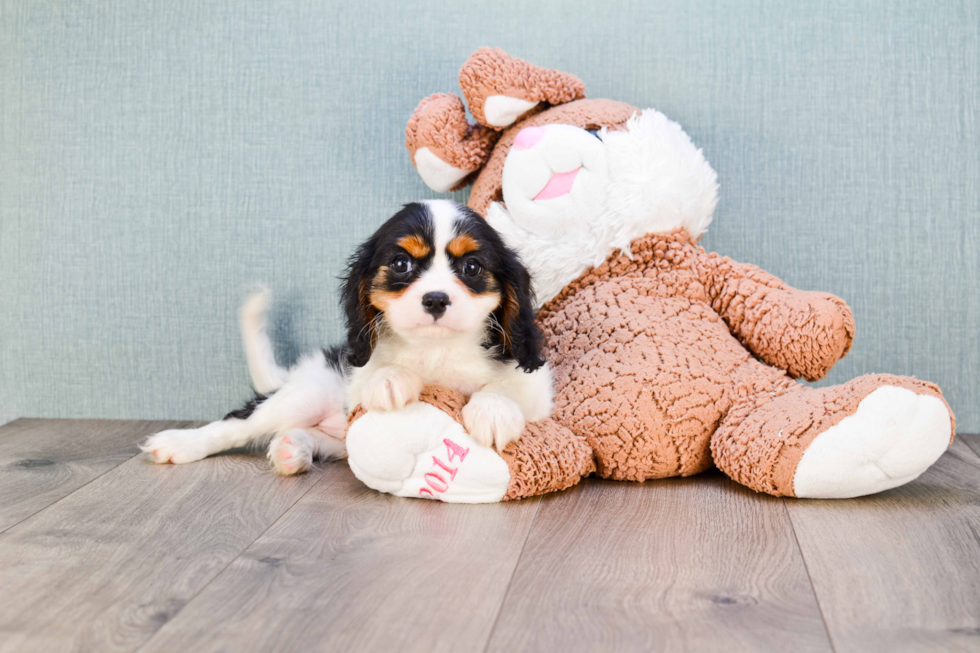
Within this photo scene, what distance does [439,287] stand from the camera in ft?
4.54

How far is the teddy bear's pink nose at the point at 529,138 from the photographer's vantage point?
5.72 feet

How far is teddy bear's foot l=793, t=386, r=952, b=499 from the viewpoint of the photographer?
4.48 feet

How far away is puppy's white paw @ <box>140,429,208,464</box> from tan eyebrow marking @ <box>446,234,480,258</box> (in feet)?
2.81

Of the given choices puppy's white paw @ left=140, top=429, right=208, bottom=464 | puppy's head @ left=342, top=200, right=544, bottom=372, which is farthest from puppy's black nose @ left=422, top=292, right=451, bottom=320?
puppy's white paw @ left=140, top=429, right=208, bottom=464

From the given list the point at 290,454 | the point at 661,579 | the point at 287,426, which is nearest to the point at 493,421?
the point at 661,579

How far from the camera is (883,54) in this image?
206 centimetres

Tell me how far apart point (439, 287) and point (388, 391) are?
0.71ft

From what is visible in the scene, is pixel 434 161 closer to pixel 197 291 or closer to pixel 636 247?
pixel 636 247

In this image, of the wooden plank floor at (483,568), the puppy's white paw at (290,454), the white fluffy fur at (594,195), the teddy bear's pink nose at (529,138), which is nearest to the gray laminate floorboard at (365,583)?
the wooden plank floor at (483,568)

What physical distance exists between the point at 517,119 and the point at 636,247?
0.45 meters

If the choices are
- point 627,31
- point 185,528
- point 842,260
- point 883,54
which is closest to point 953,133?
point 883,54

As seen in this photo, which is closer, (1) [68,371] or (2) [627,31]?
(2) [627,31]

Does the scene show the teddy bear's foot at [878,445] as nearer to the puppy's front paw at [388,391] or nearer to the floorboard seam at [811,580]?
the floorboard seam at [811,580]

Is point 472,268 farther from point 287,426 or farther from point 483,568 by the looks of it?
point 287,426
